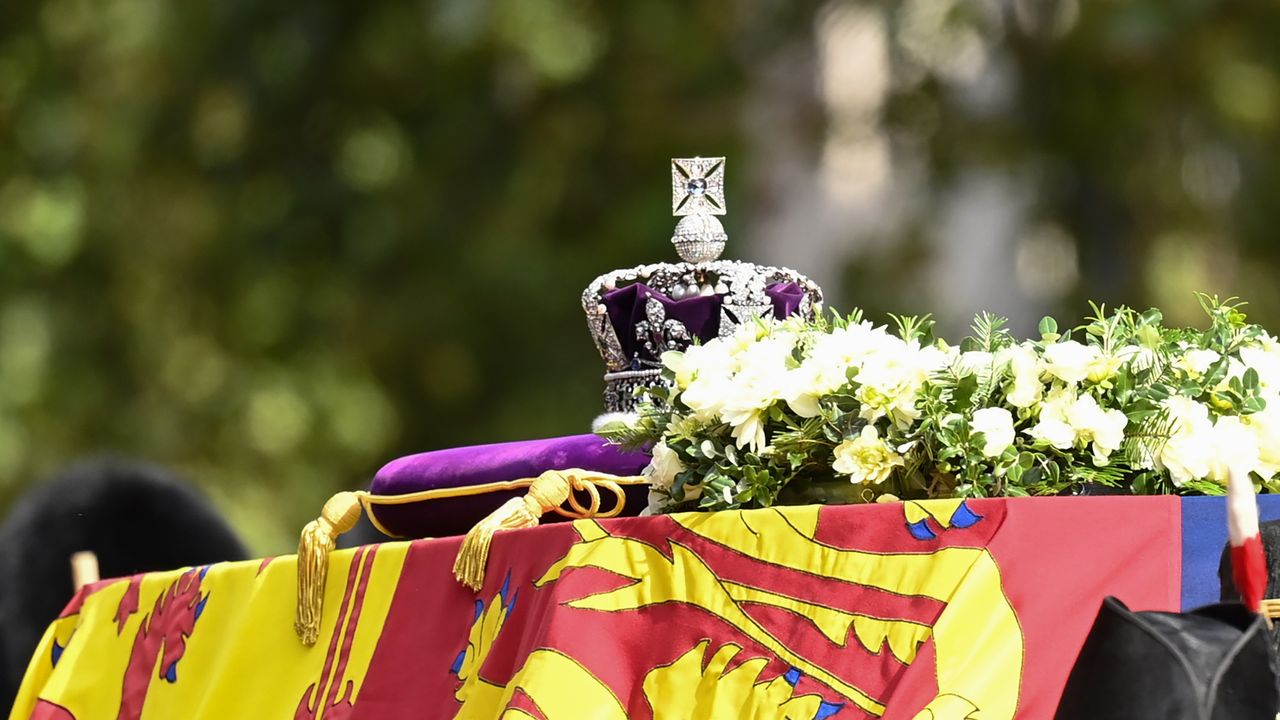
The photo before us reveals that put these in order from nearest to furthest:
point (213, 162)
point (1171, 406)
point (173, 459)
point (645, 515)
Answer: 1. point (1171, 406)
2. point (645, 515)
3. point (173, 459)
4. point (213, 162)

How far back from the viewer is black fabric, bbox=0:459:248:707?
14.0 feet

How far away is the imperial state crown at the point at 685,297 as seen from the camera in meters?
2.97

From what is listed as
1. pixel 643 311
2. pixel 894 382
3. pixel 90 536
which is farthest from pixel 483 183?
pixel 894 382

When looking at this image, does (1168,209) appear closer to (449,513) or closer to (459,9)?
(459,9)

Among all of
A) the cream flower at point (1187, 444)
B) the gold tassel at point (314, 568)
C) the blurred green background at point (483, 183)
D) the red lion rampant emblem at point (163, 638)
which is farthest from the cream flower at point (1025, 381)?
the blurred green background at point (483, 183)

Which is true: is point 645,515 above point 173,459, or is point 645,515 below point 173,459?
above

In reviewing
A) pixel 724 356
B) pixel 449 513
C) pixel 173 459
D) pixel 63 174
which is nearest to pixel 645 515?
pixel 724 356

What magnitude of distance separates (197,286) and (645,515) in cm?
939

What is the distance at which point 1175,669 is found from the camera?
6.14 ft

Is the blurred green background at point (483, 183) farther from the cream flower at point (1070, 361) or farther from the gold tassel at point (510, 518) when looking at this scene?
the cream flower at point (1070, 361)

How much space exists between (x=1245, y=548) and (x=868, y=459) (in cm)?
48

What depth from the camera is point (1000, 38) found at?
1184cm

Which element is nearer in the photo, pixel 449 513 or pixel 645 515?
pixel 645 515

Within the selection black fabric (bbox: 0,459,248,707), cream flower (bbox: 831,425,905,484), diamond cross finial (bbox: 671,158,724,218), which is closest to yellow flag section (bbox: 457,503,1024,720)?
cream flower (bbox: 831,425,905,484)
